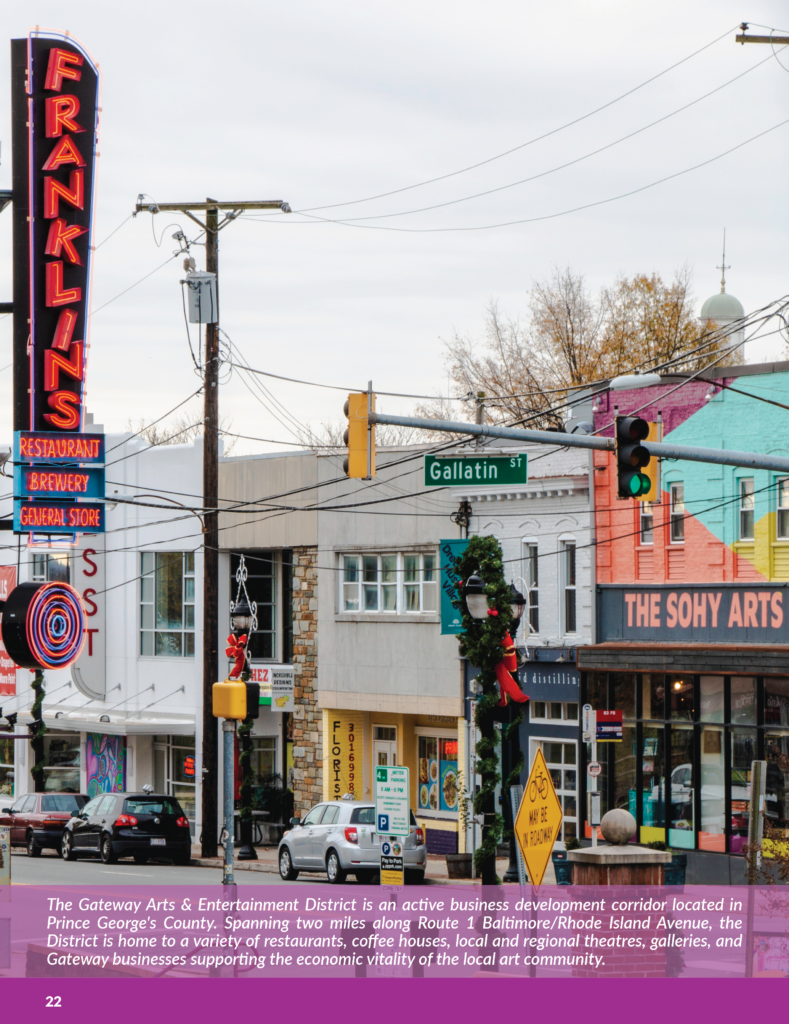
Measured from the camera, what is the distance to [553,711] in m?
32.0

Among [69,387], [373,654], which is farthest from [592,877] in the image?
[373,654]

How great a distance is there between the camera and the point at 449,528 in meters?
34.2

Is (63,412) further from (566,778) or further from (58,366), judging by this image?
(566,778)

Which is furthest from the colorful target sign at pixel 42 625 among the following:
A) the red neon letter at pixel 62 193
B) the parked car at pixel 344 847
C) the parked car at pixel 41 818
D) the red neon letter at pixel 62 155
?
the parked car at pixel 41 818

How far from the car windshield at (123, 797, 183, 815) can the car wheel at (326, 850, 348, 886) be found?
5668mm

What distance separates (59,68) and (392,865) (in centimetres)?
1191

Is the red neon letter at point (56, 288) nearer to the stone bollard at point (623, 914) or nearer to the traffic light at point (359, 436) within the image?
the traffic light at point (359, 436)

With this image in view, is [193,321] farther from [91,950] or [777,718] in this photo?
[91,950]

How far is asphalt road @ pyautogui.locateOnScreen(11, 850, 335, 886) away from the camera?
Result: 26406 mm

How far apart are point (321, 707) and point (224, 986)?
2451cm

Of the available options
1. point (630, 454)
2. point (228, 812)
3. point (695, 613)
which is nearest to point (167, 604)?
point (695, 613)

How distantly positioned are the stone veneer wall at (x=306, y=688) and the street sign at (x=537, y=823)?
23776 millimetres

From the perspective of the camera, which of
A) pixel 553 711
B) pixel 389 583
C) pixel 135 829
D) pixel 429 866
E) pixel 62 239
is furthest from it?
pixel 389 583

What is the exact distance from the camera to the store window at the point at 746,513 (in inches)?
1112
